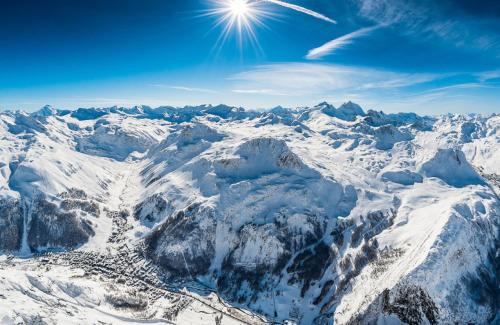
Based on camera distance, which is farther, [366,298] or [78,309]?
[366,298]

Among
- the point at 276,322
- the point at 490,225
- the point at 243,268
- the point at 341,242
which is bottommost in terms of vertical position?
the point at 276,322

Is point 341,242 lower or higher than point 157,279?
higher

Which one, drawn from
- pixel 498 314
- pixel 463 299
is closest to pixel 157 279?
pixel 463 299

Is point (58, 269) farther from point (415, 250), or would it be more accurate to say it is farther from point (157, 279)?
point (415, 250)

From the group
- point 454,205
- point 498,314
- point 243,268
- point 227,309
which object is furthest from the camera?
point 243,268

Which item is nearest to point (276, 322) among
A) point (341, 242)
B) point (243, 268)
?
point (243, 268)

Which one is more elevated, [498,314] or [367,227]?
[367,227]

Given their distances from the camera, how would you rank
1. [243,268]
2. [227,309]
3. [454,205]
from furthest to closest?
[243,268] < [454,205] < [227,309]

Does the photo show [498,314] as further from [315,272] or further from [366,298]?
[315,272]

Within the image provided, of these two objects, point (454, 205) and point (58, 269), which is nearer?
point (454, 205)
